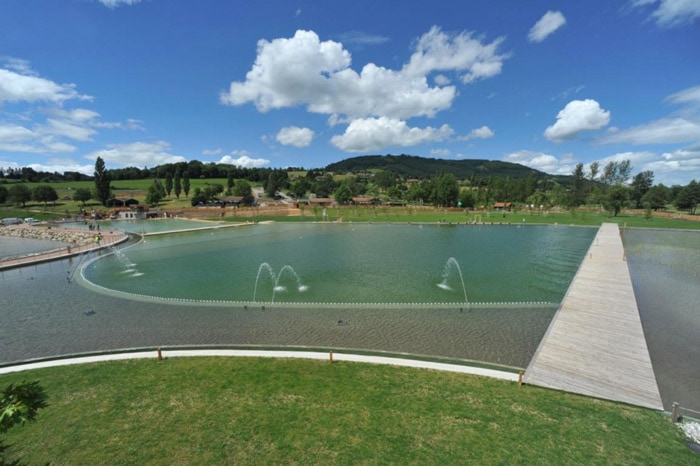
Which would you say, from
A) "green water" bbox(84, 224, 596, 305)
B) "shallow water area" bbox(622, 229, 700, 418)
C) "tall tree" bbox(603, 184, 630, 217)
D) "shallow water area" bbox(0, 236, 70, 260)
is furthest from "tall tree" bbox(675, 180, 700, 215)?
"shallow water area" bbox(0, 236, 70, 260)

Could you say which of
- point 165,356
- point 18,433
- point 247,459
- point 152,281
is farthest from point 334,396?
Answer: point 152,281

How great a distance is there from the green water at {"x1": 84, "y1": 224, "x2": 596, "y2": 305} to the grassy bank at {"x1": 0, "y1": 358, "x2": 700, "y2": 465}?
8298 millimetres

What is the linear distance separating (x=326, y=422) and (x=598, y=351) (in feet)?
31.5

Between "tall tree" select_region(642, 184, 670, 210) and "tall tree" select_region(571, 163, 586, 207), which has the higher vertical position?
"tall tree" select_region(571, 163, 586, 207)

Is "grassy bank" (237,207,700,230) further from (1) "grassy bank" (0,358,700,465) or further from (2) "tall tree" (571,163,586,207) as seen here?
(1) "grassy bank" (0,358,700,465)

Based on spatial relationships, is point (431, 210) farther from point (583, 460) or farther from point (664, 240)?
point (583, 460)

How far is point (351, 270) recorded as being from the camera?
81.8 feet

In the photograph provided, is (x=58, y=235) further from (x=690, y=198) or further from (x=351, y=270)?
(x=690, y=198)

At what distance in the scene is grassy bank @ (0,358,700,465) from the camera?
666 centimetres

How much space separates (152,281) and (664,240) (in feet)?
176

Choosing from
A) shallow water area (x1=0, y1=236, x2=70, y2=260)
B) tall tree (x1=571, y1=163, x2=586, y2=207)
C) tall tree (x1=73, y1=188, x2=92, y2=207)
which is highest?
tall tree (x1=571, y1=163, x2=586, y2=207)

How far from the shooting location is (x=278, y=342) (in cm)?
1277

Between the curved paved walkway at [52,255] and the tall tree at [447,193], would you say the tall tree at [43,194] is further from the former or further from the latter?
the tall tree at [447,193]

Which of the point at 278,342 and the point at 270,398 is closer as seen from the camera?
the point at 270,398
